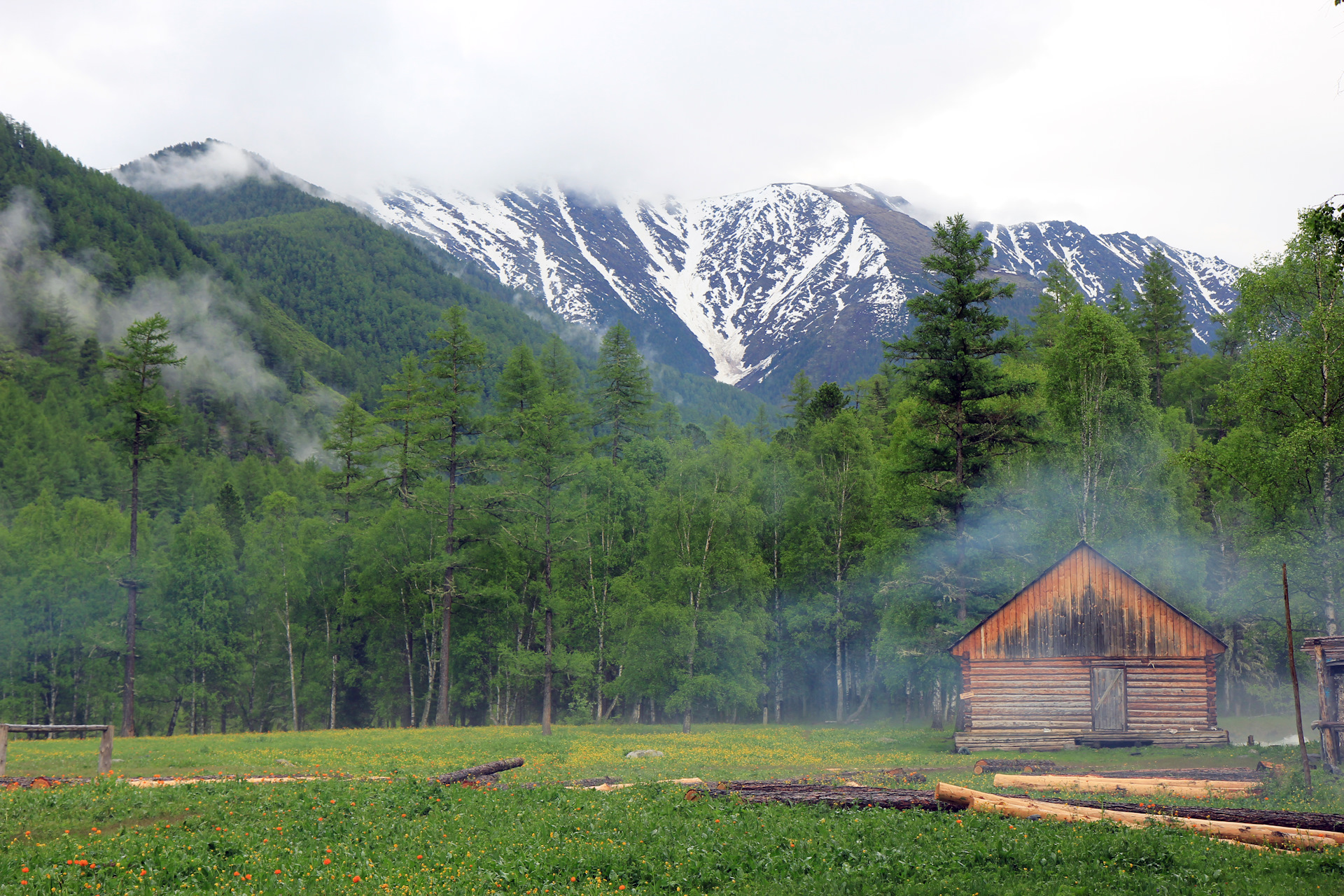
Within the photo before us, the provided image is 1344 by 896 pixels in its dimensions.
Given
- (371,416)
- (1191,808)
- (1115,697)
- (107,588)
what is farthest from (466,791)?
(107,588)

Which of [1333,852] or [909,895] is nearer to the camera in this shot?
[909,895]

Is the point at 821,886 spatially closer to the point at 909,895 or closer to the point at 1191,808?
the point at 909,895

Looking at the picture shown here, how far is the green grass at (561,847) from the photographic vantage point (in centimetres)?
1042

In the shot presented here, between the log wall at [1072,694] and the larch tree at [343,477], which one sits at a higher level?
the larch tree at [343,477]

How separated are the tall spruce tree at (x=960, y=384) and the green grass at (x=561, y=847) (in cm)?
2008

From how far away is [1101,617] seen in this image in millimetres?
32250

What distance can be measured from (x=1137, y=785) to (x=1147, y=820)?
6.85 meters

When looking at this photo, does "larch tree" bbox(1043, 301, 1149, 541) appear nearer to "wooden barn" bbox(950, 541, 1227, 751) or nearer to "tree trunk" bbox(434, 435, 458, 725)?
"wooden barn" bbox(950, 541, 1227, 751)

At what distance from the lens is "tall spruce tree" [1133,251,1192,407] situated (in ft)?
210

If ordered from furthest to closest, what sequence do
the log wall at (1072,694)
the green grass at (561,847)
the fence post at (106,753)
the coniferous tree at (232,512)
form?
the coniferous tree at (232,512)
the log wall at (1072,694)
the fence post at (106,753)
the green grass at (561,847)

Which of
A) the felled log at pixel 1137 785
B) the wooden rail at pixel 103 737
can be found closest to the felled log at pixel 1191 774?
the felled log at pixel 1137 785

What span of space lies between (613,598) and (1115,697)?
29274mm

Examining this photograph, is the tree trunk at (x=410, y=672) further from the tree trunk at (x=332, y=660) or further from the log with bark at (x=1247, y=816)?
the log with bark at (x=1247, y=816)

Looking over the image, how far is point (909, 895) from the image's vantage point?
10359 millimetres
